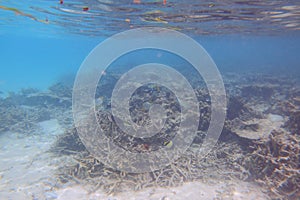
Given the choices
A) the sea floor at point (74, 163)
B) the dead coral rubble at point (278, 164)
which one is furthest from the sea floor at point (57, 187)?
the dead coral rubble at point (278, 164)

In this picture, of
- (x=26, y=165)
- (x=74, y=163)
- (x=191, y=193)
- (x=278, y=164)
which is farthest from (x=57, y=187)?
(x=278, y=164)

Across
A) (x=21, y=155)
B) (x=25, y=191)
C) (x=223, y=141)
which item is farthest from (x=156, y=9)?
(x=25, y=191)

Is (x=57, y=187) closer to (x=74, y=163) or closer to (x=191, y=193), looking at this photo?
(x=74, y=163)

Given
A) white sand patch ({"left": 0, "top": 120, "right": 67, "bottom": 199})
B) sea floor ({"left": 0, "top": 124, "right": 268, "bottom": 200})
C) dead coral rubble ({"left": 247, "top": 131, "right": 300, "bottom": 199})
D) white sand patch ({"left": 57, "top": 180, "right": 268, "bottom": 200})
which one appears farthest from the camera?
white sand patch ({"left": 0, "top": 120, "right": 67, "bottom": 199})

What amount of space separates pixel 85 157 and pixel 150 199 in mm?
2688

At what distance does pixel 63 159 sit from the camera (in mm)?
7816

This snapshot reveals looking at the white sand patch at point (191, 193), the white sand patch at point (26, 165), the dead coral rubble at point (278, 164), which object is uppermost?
the dead coral rubble at point (278, 164)

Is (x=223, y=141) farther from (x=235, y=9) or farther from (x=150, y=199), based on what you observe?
(x=235, y=9)

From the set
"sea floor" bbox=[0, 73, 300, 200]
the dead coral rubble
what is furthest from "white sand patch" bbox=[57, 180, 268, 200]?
the dead coral rubble

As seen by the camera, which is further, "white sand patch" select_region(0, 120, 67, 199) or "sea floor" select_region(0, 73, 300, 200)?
"white sand patch" select_region(0, 120, 67, 199)

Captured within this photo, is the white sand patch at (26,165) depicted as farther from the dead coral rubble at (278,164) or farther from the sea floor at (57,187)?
the dead coral rubble at (278,164)

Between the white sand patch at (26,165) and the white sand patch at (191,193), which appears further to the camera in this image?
the white sand patch at (26,165)

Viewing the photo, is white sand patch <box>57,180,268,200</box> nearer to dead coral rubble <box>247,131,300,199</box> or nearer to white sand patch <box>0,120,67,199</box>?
dead coral rubble <box>247,131,300,199</box>

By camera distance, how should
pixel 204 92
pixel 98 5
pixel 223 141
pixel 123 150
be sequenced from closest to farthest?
pixel 123 150 < pixel 223 141 < pixel 204 92 < pixel 98 5
